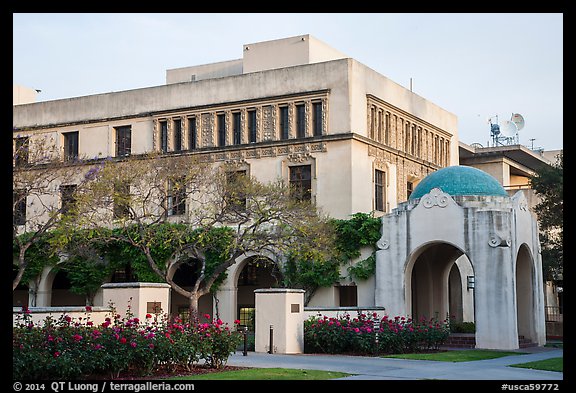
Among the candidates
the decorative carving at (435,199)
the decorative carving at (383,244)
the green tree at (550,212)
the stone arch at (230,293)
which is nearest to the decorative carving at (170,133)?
the stone arch at (230,293)

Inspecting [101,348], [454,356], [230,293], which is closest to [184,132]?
[230,293]

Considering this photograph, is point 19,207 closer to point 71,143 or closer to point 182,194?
point 71,143

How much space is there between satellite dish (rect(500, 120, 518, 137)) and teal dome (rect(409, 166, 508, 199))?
2728cm

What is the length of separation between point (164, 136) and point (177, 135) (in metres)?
0.81

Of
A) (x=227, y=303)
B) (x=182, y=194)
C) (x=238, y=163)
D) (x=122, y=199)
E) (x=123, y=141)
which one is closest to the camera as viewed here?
→ (x=122, y=199)

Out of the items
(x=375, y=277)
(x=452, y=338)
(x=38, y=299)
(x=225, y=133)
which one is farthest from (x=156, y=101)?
(x=452, y=338)

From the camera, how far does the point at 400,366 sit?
22.4 meters

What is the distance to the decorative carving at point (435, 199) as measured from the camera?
33.3m

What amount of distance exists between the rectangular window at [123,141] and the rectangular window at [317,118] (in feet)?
36.8

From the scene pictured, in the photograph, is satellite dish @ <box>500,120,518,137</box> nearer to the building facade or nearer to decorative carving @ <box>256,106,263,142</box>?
the building facade

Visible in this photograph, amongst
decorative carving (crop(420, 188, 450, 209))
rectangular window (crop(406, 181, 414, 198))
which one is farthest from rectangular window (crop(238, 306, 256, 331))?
decorative carving (crop(420, 188, 450, 209))

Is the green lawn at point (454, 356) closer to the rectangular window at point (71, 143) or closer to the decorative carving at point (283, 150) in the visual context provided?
the decorative carving at point (283, 150)
